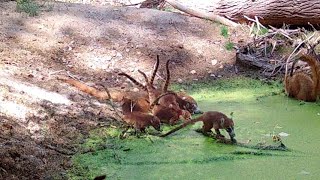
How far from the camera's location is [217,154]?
13.1ft

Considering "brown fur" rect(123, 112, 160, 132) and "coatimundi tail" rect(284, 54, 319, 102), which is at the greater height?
"coatimundi tail" rect(284, 54, 319, 102)

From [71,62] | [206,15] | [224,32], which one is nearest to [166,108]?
[71,62]

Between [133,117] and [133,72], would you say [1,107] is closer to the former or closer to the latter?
[133,117]

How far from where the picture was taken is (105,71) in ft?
21.8

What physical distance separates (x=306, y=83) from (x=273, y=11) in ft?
8.56

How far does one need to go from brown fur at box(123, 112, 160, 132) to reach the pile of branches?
2823 millimetres

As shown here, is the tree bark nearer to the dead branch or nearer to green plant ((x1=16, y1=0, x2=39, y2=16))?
the dead branch

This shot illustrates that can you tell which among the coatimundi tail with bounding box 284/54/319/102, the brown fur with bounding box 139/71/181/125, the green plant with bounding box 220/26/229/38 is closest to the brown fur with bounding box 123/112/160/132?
the brown fur with bounding box 139/71/181/125

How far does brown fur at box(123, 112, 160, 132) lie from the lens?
14.4 ft

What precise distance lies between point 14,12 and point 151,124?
→ 12.5ft

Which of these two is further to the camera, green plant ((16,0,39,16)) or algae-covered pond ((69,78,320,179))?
green plant ((16,0,39,16))

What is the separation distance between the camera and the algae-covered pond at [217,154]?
363cm

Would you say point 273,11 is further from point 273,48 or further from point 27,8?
point 27,8

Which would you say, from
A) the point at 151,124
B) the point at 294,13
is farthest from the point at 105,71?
the point at 294,13
